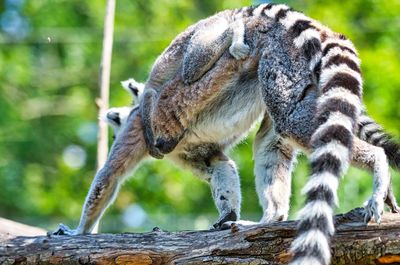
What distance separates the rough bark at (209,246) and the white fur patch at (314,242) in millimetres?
661

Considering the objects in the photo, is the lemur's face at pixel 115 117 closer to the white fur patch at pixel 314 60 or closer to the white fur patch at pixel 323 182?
the white fur patch at pixel 314 60

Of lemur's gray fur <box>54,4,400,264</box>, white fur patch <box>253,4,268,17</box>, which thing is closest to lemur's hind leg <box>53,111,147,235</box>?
lemur's gray fur <box>54,4,400,264</box>

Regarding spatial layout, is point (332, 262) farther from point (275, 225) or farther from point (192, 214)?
point (192, 214)

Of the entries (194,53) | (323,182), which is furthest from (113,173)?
(323,182)

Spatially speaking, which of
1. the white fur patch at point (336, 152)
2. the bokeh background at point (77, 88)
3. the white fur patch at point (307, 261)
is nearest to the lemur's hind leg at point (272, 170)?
the white fur patch at point (336, 152)

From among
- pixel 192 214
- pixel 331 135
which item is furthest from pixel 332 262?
pixel 192 214

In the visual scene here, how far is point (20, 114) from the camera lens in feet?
66.6

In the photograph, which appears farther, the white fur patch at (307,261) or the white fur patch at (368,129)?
the white fur patch at (368,129)

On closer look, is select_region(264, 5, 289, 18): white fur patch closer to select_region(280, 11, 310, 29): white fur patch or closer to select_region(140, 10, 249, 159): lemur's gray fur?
select_region(280, 11, 310, 29): white fur patch

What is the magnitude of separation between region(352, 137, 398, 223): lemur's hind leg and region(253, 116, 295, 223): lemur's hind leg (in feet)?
4.24

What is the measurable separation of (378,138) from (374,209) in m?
1.15

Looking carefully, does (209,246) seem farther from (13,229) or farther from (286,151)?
(13,229)

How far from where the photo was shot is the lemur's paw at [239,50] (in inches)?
301

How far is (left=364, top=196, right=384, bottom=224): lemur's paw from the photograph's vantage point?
638cm
